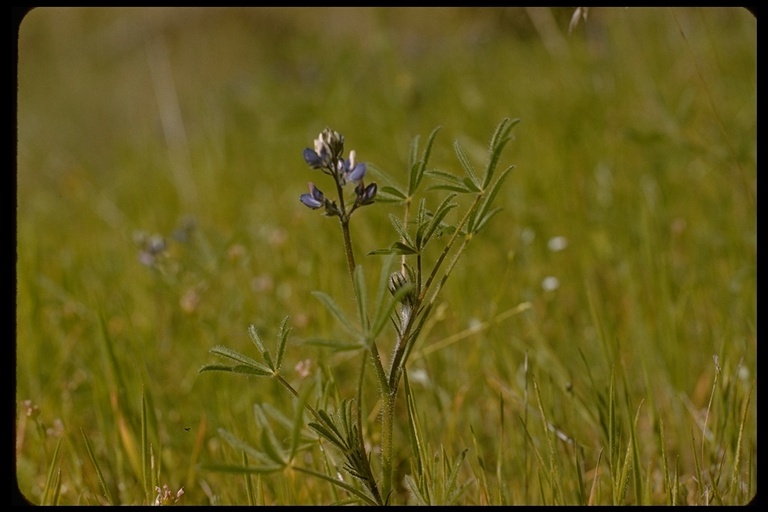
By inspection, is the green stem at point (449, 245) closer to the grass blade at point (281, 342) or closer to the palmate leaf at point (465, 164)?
the palmate leaf at point (465, 164)

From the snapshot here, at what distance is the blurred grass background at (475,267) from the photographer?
1565 mm

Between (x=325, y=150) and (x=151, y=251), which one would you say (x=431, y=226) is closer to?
(x=325, y=150)

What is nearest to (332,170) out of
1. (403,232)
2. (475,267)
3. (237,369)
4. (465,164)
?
(403,232)

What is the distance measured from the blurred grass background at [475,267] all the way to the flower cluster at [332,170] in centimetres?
49

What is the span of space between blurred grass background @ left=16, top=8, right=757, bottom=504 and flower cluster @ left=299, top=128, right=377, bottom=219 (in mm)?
489

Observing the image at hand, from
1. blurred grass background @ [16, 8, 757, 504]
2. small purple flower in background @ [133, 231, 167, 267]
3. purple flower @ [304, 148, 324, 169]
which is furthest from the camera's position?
small purple flower in background @ [133, 231, 167, 267]

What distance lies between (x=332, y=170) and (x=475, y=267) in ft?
4.40

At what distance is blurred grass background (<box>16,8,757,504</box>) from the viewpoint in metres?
1.57

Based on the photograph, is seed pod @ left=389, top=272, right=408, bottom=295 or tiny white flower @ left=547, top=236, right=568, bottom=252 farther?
tiny white flower @ left=547, top=236, right=568, bottom=252

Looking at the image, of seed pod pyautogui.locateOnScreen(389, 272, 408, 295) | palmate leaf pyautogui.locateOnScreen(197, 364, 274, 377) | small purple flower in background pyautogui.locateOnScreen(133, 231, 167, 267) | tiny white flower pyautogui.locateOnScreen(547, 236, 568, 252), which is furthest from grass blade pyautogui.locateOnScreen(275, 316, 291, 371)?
tiny white flower pyautogui.locateOnScreen(547, 236, 568, 252)

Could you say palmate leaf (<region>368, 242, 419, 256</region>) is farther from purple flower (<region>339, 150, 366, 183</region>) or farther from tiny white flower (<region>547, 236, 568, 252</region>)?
tiny white flower (<region>547, 236, 568, 252</region>)

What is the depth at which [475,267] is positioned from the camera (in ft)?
7.70

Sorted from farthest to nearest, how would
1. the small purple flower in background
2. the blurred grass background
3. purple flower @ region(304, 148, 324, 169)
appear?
1. the small purple flower in background
2. the blurred grass background
3. purple flower @ region(304, 148, 324, 169)
